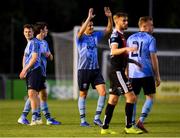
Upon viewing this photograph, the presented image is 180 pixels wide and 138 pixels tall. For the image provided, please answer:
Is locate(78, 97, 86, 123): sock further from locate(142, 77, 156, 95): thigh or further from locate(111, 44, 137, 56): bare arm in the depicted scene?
locate(111, 44, 137, 56): bare arm

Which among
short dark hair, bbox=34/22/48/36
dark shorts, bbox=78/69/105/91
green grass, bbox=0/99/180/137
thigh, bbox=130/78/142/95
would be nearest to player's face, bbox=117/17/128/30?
thigh, bbox=130/78/142/95

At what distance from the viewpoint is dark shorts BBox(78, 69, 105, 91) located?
58.5 feet

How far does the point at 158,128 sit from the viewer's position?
1680 cm

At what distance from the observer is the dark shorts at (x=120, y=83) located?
15047 mm

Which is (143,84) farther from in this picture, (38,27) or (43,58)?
(38,27)

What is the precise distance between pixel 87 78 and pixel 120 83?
290 cm

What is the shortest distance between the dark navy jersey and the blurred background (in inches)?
874

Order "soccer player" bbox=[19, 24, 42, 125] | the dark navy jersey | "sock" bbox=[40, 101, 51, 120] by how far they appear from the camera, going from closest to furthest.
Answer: the dark navy jersey, "soccer player" bbox=[19, 24, 42, 125], "sock" bbox=[40, 101, 51, 120]

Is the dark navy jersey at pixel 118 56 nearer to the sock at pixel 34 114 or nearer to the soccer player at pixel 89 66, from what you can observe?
the soccer player at pixel 89 66

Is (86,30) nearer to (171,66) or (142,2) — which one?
(171,66)

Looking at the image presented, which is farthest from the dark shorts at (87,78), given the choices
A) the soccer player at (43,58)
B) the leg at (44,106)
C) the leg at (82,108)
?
the leg at (44,106)

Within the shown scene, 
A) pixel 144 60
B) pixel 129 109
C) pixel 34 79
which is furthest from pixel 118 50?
pixel 34 79

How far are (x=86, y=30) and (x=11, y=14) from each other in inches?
1607

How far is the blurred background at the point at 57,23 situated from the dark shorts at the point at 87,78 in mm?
19303
